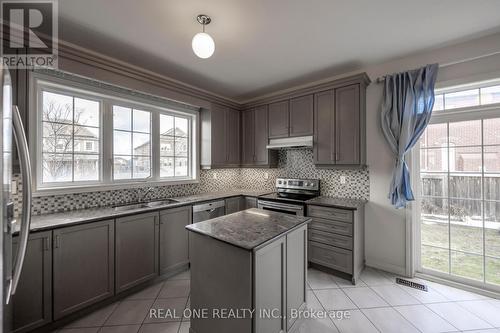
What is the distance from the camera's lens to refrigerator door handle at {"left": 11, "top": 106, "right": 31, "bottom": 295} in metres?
1.05

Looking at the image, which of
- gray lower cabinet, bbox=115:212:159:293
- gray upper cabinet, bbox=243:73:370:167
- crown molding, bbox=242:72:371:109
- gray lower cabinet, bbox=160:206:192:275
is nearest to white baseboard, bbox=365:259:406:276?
gray upper cabinet, bbox=243:73:370:167

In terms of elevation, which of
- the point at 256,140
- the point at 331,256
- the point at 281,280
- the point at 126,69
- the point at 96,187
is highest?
the point at 126,69

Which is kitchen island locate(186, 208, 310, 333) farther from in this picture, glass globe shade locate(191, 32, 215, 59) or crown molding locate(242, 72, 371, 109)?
crown molding locate(242, 72, 371, 109)

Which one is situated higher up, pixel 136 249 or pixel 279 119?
pixel 279 119

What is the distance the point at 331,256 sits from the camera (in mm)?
2604

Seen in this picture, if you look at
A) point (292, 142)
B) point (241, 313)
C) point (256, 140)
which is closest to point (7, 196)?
point (241, 313)

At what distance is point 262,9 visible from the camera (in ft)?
5.57

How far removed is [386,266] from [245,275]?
235cm

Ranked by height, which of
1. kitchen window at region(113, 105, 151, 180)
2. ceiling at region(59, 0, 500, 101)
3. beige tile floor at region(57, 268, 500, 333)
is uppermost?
ceiling at region(59, 0, 500, 101)

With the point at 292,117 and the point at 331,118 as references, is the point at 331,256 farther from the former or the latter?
the point at 292,117

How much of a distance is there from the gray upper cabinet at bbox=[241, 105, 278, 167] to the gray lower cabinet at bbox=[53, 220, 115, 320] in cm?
238

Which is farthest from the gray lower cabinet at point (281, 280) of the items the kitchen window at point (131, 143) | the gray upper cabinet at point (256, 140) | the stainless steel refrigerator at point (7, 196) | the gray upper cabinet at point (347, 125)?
the kitchen window at point (131, 143)

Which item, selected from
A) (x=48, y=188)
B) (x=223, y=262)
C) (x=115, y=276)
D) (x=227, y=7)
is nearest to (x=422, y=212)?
(x=223, y=262)

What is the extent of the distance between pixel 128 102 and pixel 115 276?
207 cm
